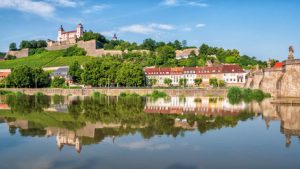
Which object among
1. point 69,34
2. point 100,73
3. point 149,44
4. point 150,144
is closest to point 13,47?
point 69,34

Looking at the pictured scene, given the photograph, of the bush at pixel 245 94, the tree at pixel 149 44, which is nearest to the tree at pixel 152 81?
the bush at pixel 245 94

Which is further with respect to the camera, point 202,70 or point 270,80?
point 202,70

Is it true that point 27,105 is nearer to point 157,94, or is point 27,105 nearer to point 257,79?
point 157,94

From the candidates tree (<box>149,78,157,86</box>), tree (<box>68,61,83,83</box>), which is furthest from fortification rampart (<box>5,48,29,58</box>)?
tree (<box>149,78,157,86</box>)

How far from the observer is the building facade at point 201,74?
96062mm

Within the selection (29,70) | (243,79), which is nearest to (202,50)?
(243,79)

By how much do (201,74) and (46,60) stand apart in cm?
6370

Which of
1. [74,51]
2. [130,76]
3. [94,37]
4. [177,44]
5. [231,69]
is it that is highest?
[94,37]

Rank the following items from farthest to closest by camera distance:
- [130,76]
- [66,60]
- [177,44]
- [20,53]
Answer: [20,53], [177,44], [66,60], [130,76]

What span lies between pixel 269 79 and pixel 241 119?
31.8 meters

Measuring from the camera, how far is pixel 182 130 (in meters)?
20.3

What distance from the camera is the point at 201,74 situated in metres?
100

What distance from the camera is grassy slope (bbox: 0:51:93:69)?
417 feet

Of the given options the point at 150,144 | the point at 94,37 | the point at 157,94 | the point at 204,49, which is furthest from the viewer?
the point at 94,37
